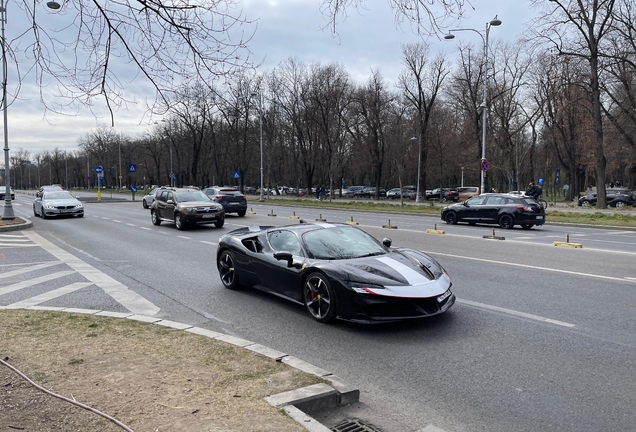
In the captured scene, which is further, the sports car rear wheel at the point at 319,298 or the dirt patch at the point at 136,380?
the sports car rear wheel at the point at 319,298

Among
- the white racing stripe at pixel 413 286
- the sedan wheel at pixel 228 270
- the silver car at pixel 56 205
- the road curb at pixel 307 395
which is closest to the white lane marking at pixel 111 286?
the sedan wheel at pixel 228 270

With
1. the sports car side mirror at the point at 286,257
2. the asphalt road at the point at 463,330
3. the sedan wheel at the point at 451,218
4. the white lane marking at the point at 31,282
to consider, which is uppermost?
the sports car side mirror at the point at 286,257

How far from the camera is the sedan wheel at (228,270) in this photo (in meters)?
8.49

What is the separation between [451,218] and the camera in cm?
2272

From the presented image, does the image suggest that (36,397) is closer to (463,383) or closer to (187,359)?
(187,359)

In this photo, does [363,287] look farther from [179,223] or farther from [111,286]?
[179,223]

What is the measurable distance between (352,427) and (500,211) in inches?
725

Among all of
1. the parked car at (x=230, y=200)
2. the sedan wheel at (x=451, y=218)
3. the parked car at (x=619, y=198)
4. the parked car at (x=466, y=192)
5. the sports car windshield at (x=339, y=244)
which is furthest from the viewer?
the parked car at (x=466, y=192)

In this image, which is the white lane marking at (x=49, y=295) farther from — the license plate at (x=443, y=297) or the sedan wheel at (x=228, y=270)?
the license plate at (x=443, y=297)

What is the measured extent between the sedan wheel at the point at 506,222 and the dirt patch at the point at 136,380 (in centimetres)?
1720

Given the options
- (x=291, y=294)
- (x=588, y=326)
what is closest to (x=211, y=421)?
(x=291, y=294)

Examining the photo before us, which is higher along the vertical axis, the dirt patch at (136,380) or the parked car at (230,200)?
the parked car at (230,200)

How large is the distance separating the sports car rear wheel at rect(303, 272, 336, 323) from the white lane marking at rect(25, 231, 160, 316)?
2.19 m

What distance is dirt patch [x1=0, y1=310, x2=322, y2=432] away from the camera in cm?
352
